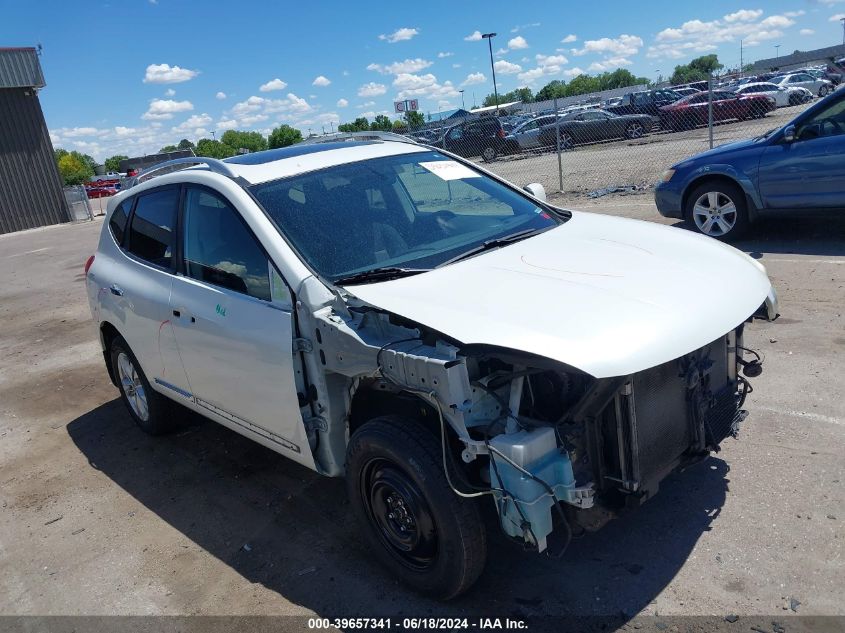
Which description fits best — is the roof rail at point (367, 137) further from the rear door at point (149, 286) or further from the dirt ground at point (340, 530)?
the dirt ground at point (340, 530)

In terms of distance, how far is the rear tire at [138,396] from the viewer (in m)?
4.94

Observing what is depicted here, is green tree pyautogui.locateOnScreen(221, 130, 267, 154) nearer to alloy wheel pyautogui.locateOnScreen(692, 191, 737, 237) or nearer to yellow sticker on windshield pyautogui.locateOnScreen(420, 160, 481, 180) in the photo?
alloy wheel pyautogui.locateOnScreen(692, 191, 737, 237)

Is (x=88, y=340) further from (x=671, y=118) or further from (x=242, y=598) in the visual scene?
(x=671, y=118)

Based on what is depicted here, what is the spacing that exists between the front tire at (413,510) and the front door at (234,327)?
16.4 inches

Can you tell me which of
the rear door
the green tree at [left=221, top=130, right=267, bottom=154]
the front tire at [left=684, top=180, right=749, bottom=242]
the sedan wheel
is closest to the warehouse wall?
the sedan wheel

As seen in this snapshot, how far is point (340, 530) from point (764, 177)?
6518 millimetres

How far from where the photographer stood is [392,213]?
3.81 meters

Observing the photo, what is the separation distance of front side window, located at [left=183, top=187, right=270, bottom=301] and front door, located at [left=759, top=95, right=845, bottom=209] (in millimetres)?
6433

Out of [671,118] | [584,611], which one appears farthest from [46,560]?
[671,118]

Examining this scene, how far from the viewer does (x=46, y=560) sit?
389 cm

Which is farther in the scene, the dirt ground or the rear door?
the rear door

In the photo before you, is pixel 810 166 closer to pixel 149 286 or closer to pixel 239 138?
pixel 149 286

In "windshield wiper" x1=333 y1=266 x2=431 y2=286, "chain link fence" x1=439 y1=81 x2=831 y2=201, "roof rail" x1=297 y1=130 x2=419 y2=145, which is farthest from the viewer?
"chain link fence" x1=439 y1=81 x2=831 y2=201

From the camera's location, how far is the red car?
23016 mm
